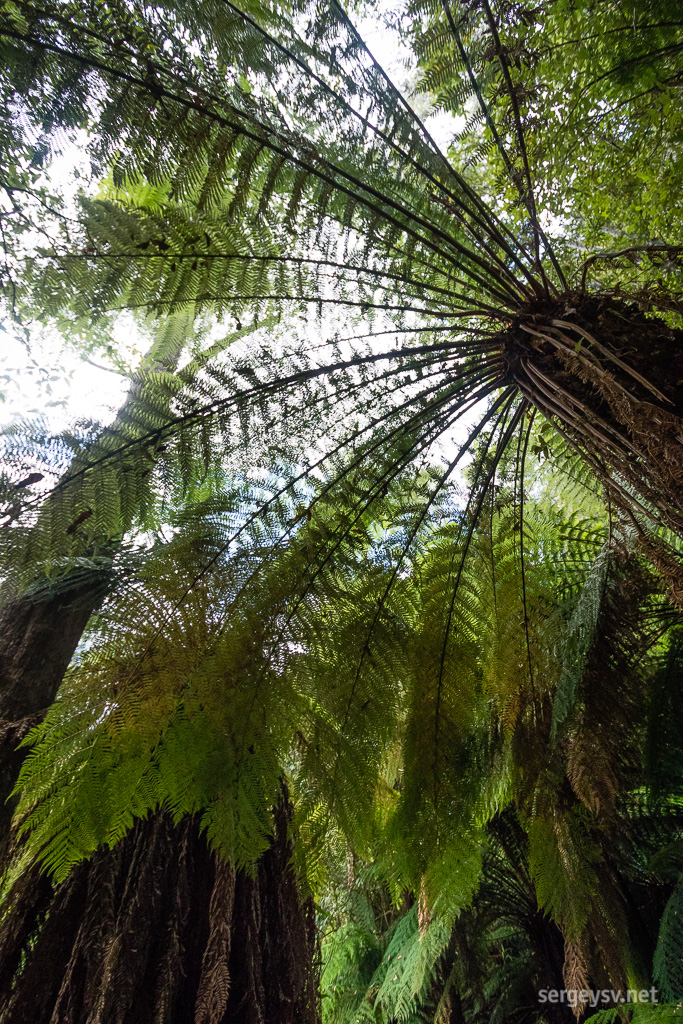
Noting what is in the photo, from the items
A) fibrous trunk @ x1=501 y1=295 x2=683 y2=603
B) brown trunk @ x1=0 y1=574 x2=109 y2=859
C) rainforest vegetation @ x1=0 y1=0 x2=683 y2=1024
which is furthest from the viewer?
brown trunk @ x1=0 y1=574 x2=109 y2=859

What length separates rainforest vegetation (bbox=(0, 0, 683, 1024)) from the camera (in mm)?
1255

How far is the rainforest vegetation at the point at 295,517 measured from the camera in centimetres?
125

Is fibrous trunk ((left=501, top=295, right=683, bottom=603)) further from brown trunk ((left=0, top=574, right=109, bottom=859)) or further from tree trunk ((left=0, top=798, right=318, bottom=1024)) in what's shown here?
brown trunk ((left=0, top=574, right=109, bottom=859))

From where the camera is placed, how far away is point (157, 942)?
139 cm

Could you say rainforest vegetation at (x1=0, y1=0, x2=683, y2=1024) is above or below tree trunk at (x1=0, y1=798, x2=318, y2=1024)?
above

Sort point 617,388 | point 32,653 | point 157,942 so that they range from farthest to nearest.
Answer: point 32,653 → point 157,942 → point 617,388

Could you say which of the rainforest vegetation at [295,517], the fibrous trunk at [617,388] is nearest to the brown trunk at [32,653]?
the rainforest vegetation at [295,517]

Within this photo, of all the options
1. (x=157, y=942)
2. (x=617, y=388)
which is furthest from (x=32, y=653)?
(x=617, y=388)

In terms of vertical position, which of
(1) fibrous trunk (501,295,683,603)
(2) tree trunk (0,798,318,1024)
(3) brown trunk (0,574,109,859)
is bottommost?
(2) tree trunk (0,798,318,1024)

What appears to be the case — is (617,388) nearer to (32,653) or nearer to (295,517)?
(295,517)

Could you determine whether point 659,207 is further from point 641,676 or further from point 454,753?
point 454,753

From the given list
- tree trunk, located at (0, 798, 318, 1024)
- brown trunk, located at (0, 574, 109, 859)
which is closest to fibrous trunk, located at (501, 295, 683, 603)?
tree trunk, located at (0, 798, 318, 1024)

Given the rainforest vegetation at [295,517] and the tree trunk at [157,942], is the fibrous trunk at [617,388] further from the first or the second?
the tree trunk at [157,942]

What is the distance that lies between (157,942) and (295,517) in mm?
1127
